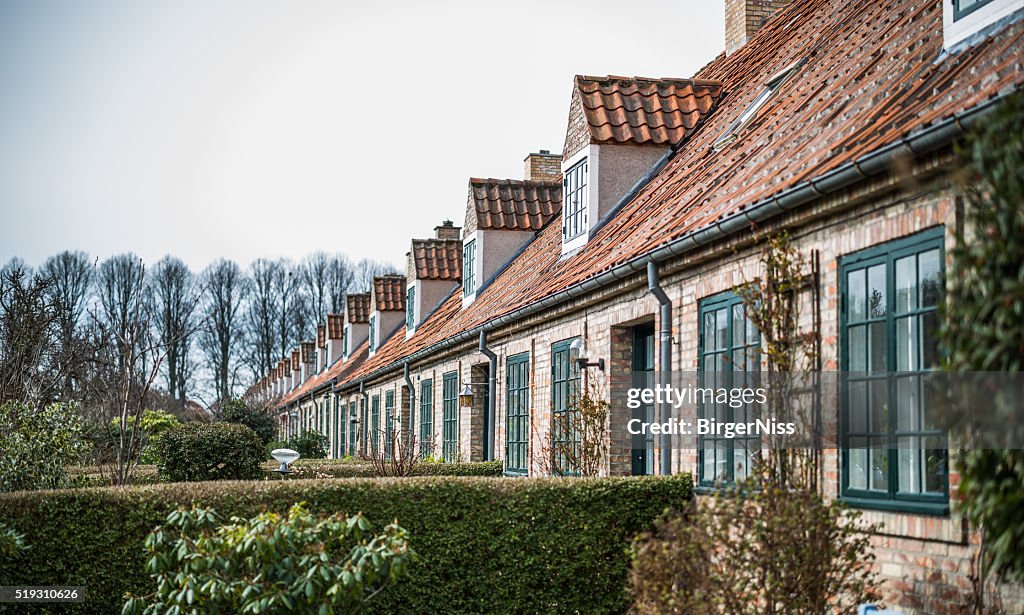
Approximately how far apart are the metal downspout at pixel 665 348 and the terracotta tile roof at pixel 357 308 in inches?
1173

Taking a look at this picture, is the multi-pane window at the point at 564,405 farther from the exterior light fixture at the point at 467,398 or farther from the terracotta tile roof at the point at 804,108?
the exterior light fixture at the point at 467,398

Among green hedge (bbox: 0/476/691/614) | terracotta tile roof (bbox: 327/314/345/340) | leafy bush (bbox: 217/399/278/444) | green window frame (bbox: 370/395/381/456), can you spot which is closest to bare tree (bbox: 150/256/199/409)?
terracotta tile roof (bbox: 327/314/345/340)

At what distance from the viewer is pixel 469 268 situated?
22.1 meters

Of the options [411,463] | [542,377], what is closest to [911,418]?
[542,377]

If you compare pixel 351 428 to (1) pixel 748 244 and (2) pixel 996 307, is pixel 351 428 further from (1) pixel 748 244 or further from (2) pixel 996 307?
(2) pixel 996 307

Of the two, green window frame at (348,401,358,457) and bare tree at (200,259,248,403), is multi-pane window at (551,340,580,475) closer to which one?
green window frame at (348,401,358,457)

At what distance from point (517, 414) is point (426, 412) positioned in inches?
275

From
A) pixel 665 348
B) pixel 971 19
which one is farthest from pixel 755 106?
pixel 971 19

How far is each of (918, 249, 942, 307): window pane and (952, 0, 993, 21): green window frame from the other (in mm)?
2590

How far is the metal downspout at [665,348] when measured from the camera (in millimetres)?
10328

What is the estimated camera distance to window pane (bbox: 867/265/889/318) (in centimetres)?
718

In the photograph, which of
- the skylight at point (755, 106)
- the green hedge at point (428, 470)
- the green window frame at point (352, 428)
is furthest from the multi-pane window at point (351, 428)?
the skylight at point (755, 106)

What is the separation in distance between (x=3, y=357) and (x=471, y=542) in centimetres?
957

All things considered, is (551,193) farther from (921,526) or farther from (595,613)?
(921,526)
